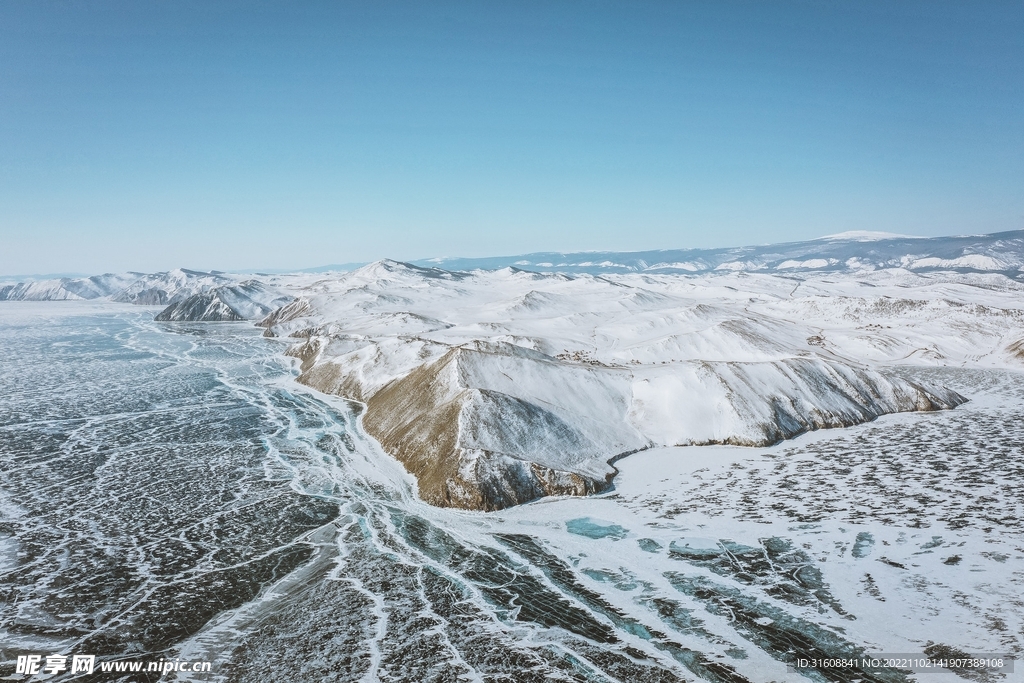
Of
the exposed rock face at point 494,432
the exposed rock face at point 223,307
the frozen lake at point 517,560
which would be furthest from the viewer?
the exposed rock face at point 223,307

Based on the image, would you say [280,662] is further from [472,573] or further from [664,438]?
[664,438]

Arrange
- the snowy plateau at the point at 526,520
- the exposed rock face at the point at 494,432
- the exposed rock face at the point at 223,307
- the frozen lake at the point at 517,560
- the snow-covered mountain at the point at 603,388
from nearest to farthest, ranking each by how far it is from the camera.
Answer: the frozen lake at the point at 517,560 < the snowy plateau at the point at 526,520 < the exposed rock face at the point at 494,432 < the snow-covered mountain at the point at 603,388 < the exposed rock face at the point at 223,307

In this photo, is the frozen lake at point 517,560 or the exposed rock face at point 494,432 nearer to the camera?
the frozen lake at point 517,560

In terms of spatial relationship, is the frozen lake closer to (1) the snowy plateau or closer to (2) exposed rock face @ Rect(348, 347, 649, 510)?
(1) the snowy plateau

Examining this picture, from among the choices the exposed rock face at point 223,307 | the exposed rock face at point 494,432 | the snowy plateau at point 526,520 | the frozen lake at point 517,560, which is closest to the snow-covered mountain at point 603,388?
the exposed rock face at point 494,432

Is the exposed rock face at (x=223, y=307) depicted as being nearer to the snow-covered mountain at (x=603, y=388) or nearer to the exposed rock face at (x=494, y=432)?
the snow-covered mountain at (x=603, y=388)

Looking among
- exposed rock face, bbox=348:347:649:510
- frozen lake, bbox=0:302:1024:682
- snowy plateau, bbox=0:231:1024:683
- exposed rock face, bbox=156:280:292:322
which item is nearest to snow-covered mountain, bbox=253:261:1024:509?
exposed rock face, bbox=348:347:649:510

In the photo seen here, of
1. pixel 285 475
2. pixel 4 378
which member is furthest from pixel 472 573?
pixel 4 378

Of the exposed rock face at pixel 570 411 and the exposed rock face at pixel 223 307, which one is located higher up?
the exposed rock face at pixel 223 307

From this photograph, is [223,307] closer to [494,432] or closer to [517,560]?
[494,432]
